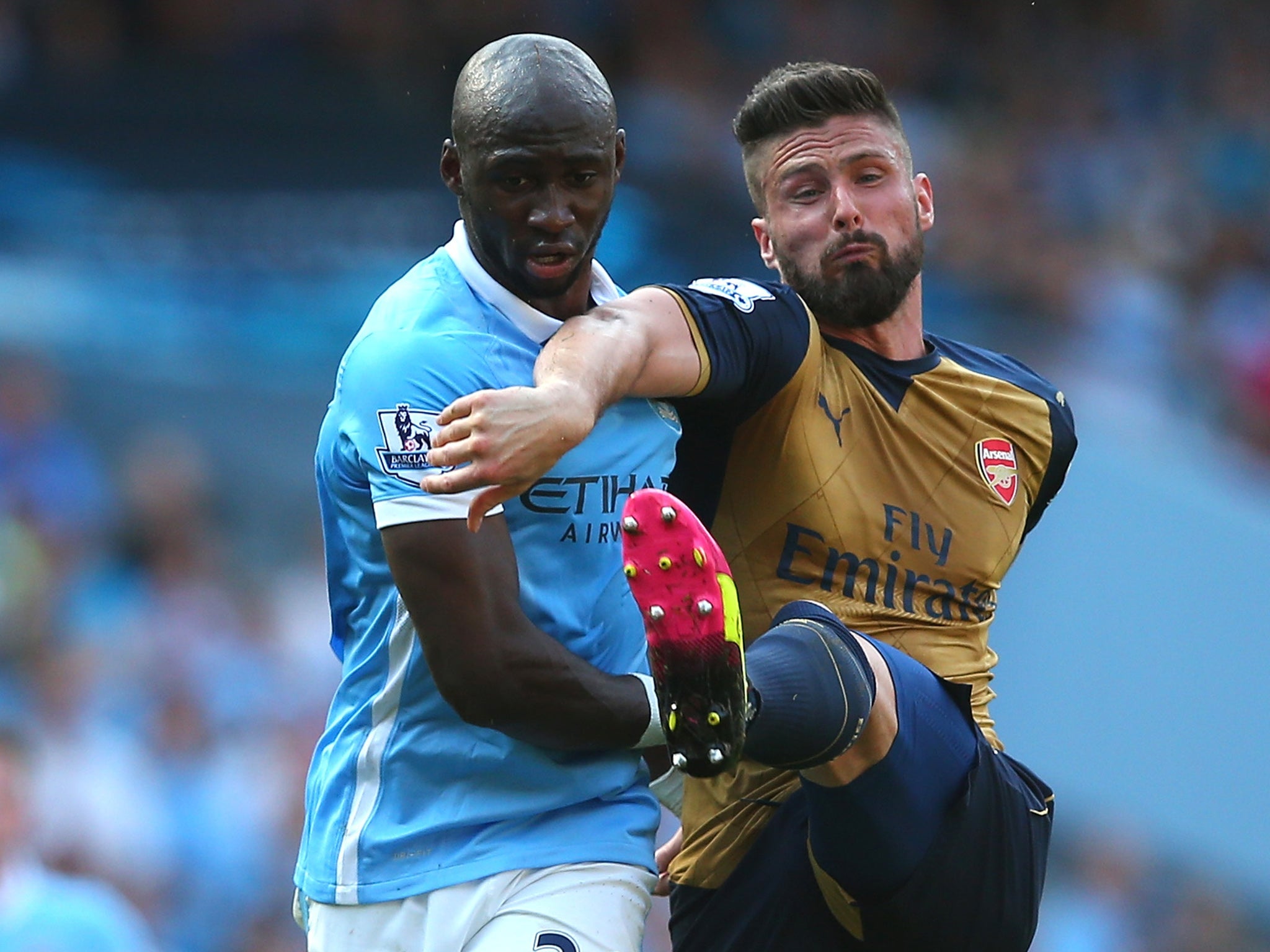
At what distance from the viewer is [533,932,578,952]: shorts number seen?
3.41 metres

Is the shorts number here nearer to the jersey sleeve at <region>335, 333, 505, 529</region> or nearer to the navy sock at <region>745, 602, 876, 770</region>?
the navy sock at <region>745, 602, 876, 770</region>

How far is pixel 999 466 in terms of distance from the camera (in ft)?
14.3

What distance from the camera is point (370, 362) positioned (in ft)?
11.1

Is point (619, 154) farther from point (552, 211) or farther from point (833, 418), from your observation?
point (833, 418)

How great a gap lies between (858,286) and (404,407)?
128 centimetres

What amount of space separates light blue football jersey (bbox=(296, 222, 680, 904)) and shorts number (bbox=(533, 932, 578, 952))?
0.44 feet

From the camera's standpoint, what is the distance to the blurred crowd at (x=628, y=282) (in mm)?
8156

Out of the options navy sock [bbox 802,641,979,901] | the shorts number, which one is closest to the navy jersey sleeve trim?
navy sock [bbox 802,641,979,901]

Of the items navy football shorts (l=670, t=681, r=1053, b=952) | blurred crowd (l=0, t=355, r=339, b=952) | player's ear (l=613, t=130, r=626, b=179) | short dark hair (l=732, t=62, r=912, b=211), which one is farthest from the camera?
blurred crowd (l=0, t=355, r=339, b=952)

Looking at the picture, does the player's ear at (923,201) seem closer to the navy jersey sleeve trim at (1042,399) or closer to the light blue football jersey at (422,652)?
the navy jersey sleeve trim at (1042,399)

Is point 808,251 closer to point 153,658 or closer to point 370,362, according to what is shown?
point 370,362

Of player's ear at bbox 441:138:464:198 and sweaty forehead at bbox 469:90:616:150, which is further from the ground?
sweaty forehead at bbox 469:90:616:150

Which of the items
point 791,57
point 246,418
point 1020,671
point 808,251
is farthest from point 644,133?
point 808,251

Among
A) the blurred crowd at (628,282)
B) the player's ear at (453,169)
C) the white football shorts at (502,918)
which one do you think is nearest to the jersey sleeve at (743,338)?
the player's ear at (453,169)
